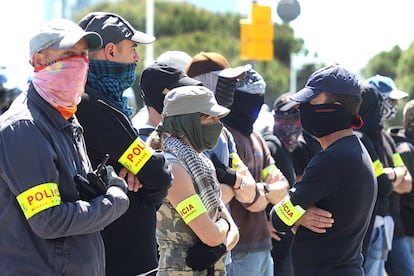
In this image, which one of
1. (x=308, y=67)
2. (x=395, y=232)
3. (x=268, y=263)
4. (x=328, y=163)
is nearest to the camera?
(x=328, y=163)

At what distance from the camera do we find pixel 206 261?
13.3 feet

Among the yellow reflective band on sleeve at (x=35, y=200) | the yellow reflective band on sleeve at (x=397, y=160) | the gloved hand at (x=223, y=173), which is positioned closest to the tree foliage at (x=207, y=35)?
the yellow reflective band on sleeve at (x=397, y=160)

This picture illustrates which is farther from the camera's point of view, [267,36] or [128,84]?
[267,36]

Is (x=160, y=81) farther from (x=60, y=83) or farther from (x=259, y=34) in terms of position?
(x=259, y=34)

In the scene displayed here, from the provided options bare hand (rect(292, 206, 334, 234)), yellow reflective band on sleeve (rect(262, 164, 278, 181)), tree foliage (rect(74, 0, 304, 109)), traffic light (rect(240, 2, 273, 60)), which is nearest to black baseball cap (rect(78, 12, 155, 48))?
bare hand (rect(292, 206, 334, 234))

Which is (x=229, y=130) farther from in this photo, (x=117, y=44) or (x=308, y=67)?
(x=308, y=67)

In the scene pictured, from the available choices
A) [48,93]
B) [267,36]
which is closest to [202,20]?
[267,36]

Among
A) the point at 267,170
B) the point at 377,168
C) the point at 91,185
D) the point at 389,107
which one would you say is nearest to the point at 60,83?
the point at 91,185

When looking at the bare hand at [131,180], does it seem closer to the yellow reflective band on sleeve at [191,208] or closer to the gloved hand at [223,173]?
the yellow reflective band on sleeve at [191,208]

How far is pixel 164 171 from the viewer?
12.2 feet

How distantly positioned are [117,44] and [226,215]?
1178 mm

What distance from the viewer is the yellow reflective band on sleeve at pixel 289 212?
4340 mm

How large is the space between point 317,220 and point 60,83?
5.75 ft

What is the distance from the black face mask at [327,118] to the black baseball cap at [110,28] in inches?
43.4
